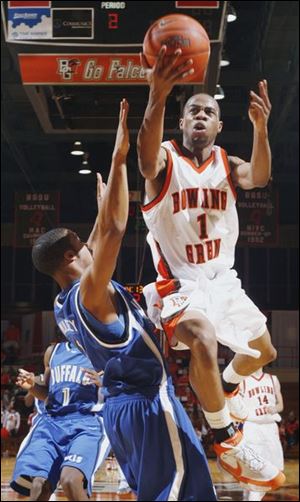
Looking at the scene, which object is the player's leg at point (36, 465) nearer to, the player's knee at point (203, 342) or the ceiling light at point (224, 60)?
the player's knee at point (203, 342)

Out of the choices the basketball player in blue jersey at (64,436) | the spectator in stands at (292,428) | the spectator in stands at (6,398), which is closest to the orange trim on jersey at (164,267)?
the basketball player in blue jersey at (64,436)

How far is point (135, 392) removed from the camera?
14.4 feet

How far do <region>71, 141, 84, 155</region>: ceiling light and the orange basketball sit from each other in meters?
1.90

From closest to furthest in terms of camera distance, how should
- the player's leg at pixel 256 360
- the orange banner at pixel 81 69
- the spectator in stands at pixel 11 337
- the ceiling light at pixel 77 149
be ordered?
the player's leg at pixel 256 360
the orange banner at pixel 81 69
the ceiling light at pixel 77 149
the spectator in stands at pixel 11 337

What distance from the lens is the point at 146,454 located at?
4230mm

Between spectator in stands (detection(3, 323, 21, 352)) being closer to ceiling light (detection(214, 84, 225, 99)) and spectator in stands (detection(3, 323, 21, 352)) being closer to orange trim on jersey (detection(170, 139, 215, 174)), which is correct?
ceiling light (detection(214, 84, 225, 99))

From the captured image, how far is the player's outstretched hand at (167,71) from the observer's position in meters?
3.80

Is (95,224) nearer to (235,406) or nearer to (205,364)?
(205,364)

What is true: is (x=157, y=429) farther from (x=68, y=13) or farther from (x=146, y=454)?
(x=68, y=13)

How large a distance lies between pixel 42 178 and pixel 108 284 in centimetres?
274

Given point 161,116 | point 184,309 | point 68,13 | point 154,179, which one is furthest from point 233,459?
point 68,13

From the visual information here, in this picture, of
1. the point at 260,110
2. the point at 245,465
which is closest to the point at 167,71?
the point at 260,110

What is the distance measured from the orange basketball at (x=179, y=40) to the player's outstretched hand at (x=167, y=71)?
2 centimetres

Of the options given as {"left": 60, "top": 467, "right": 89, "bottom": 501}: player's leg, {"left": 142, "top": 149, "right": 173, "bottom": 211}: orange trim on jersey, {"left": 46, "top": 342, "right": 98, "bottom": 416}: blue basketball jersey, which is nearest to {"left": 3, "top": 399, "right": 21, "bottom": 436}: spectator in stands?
{"left": 46, "top": 342, "right": 98, "bottom": 416}: blue basketball jersey
